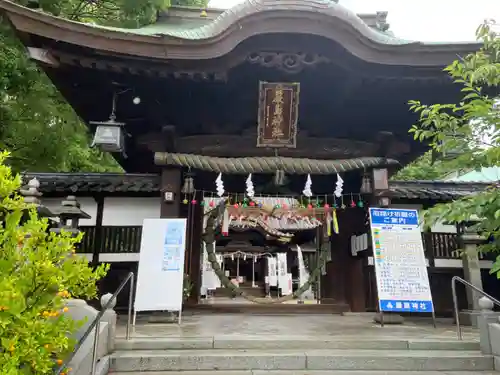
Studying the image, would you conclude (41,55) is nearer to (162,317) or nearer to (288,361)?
(162,317)

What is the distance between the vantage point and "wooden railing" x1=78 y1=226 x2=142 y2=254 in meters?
8.30

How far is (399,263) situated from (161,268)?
4385 mm

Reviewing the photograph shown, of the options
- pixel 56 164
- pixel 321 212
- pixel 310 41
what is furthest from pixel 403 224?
pixel 56 164

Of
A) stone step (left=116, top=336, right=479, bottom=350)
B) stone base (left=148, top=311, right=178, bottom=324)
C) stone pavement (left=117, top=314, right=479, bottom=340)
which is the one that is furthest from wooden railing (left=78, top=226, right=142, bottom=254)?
stone step (left=116, top=336, right=479, bottom=350)

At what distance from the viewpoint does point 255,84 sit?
283 inches

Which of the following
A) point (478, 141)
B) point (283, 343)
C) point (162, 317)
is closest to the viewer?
point (478, 141)

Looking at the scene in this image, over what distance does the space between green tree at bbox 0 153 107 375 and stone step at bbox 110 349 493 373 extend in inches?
57.9

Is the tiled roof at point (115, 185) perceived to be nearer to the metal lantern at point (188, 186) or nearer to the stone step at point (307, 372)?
the metal lantern at point (188, 186)

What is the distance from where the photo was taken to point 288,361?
4.68m

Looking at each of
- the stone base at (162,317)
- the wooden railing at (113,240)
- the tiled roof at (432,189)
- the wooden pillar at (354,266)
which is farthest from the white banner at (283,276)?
the stone base at (162,317)

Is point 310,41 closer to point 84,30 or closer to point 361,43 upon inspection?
point 361,43

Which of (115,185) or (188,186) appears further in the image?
(115,185)

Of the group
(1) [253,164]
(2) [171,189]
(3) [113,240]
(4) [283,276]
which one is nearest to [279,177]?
(1) [253,164]

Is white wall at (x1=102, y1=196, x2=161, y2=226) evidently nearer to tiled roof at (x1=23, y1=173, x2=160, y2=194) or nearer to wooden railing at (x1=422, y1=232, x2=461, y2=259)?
tiled roof at (x1=23, y1=173, x2=160, y2=194)
